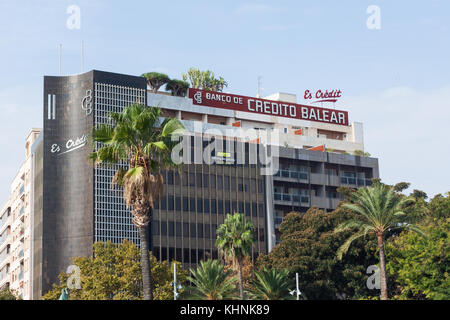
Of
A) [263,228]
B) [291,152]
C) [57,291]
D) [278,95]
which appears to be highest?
[278,95]

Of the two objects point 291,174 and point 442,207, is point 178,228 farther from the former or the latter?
point 442,207

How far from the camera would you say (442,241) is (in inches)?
2825

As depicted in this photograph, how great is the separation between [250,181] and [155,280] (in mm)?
39860

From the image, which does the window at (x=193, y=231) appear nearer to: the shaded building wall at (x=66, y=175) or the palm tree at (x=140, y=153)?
the shaded building wall at (x=66, y=175)

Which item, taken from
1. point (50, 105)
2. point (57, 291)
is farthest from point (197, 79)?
point (57, 291)

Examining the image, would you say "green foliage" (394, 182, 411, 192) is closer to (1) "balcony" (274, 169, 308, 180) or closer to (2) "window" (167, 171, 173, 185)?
(1) "balcony" (274, 169, 308, 180)

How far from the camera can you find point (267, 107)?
134500mm

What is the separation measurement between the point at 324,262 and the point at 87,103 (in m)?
37.9

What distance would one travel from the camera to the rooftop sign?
127750mm

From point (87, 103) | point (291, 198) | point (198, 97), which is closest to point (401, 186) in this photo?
point (291, 198)

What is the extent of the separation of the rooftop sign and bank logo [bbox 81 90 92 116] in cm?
2207

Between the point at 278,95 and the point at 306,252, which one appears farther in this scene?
the point at 278,95

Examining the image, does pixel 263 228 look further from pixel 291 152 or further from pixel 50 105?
pixel 50 105

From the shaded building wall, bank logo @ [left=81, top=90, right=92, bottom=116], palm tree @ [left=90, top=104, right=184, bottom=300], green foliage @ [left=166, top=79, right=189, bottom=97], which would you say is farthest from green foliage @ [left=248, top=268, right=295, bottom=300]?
green foliage @ [left=166, top=79, right=189, bottom=97]
